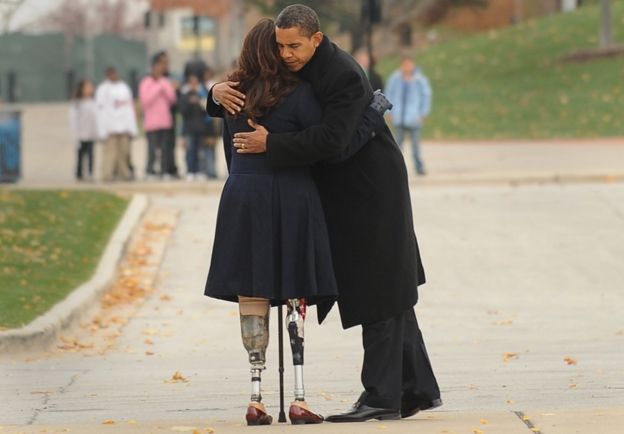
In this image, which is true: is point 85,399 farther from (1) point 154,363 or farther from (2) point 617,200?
(2) point 617,200

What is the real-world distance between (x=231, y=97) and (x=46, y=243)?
8.73 meters

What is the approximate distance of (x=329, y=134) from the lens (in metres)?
7.07

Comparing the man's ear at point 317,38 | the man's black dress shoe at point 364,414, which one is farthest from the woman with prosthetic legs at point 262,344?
the man's ear at point 317,38

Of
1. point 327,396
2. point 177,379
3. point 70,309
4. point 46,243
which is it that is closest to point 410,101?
point 46,243

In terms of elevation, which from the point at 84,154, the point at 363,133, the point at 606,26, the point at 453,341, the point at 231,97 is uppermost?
the point at 606,26

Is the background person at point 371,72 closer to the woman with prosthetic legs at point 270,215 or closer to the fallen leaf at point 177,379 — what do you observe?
the fallen leaf at point 177,379

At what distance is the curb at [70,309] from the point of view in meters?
11.0

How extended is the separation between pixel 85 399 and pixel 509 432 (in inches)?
119

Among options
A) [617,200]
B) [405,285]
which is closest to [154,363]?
[405,285]

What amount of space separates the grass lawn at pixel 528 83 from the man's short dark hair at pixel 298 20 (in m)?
24.6

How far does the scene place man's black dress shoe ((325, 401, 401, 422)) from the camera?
7.38 m

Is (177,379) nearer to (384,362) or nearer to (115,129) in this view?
(384,362)

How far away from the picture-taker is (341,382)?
9.54m

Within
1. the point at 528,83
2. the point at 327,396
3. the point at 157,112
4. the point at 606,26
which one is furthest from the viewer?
the point at 606,26
